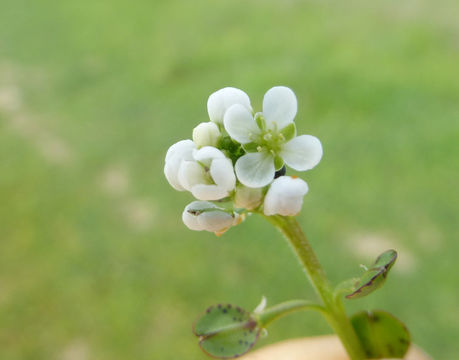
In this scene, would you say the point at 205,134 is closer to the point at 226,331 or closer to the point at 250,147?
the point at 250,147

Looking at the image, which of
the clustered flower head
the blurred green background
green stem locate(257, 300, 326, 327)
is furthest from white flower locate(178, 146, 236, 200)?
the blurred green background

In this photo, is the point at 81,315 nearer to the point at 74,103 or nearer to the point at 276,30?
the point at 74,103

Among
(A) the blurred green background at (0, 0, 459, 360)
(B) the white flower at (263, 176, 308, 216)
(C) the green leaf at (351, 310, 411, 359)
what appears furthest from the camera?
(A) the blurred green background at (0, 0, 459, 360)

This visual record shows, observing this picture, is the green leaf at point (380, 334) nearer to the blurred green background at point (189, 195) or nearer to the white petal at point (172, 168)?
the white petal at point (172, 168)

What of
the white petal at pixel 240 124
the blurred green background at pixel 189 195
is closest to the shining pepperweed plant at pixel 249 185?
the white petal at pixel 240 124

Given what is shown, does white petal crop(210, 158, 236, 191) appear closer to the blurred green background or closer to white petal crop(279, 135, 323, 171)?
white petal crop(279, 135, 323, 171)
